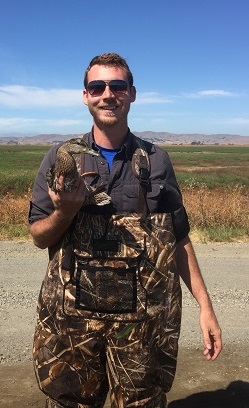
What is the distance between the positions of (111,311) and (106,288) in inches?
4.9

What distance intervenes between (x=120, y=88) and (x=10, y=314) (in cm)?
426

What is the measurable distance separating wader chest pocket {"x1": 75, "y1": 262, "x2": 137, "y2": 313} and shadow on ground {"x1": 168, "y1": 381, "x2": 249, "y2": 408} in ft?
7.20

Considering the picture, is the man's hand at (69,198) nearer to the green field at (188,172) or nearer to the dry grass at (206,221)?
the dry grass at (206,221)

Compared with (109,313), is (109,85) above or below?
above

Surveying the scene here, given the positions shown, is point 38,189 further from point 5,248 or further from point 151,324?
point 5,248

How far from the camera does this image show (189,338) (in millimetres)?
5379

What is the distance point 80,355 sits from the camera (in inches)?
95.3

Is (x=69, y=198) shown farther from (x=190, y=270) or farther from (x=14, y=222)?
(x=14, y=222)

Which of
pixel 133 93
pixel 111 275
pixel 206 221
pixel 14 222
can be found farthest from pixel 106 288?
pixel 14 222

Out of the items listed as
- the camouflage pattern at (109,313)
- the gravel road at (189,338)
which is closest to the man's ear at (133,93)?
the camouflage pattern at (109,313)

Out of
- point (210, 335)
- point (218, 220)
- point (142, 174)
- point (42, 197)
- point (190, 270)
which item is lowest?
point (218, 220)

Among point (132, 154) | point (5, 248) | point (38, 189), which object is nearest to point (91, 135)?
point (132, 154)

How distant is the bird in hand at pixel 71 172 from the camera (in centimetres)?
208

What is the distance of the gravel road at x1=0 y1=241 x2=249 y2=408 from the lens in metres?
4.25
